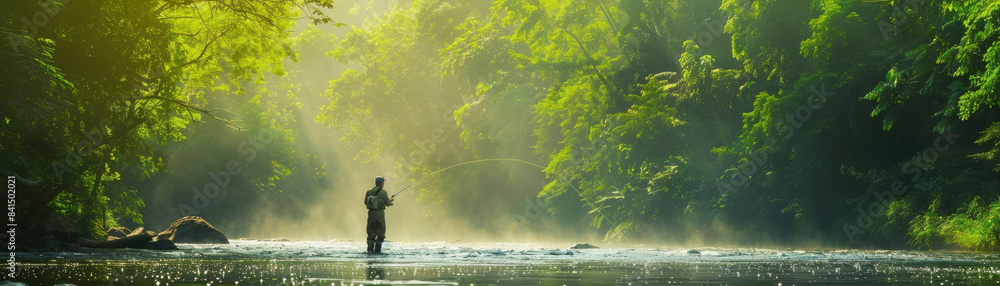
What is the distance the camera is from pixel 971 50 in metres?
21.6

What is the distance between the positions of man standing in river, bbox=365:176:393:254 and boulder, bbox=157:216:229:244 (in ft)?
45.4

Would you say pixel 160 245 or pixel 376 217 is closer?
pixel 376 217

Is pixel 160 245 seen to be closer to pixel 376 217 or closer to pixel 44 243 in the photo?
pixel 44 243

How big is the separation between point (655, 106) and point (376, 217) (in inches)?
543

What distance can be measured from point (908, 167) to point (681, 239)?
10.3 m

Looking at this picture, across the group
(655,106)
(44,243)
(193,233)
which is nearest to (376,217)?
(44,243)

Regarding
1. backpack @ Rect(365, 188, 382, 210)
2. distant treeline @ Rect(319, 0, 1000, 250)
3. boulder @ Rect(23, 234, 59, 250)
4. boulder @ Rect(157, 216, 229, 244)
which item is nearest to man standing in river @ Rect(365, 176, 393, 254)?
backpack @ Rect(365, 188, 382, 210)

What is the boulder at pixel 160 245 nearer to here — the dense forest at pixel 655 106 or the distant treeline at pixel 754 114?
the dense forest at pixel 655 106

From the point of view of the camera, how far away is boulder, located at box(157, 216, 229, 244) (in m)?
35.5

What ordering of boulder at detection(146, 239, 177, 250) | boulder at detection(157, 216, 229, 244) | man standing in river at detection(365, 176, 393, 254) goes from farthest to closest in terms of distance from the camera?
1. boulder at detection(157, 216, 229, 244)
2. boulder at detection(146, 239, 177, 250)
3. man standing in river at detection(365, 176, 393, 254)

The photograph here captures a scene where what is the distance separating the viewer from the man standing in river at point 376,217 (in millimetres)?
22297

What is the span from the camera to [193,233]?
3588 cm

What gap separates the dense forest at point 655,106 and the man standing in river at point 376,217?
13.4ft

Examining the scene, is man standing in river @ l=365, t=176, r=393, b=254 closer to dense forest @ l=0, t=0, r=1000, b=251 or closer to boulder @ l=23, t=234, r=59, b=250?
dense forest @ l=0, t=0, r=1000, b=251
